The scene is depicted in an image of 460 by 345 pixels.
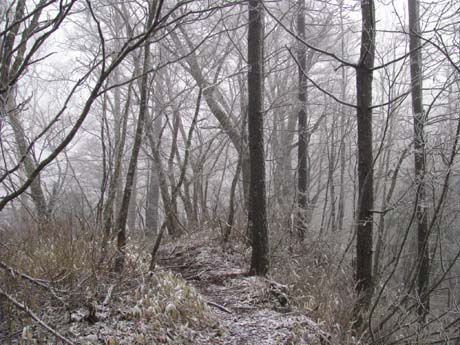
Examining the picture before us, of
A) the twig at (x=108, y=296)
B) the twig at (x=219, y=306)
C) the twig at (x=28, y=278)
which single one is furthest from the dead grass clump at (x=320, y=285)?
the twig at (x=28, y=278)

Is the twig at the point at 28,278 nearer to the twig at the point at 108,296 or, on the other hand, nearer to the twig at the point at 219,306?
the twig at the point at 108,296

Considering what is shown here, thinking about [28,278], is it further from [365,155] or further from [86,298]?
[365,155]

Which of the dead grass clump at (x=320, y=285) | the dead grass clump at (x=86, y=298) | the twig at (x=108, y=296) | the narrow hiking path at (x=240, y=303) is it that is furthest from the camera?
the dead grass clump at (x=320, y=285)

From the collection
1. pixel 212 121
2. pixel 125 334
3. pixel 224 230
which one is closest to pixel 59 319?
pixel 125 334

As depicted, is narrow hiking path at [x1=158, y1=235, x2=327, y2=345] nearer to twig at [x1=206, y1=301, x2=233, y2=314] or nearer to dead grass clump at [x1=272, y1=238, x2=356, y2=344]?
twig at [x1=206, y1=301, x2=233, y2=314]

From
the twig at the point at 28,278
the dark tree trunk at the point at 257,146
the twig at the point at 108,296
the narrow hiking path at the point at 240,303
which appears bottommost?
the narrow hiking path at the point at 240,303

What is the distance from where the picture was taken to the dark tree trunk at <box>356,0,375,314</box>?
17.1 ft

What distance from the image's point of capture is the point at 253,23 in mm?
5781

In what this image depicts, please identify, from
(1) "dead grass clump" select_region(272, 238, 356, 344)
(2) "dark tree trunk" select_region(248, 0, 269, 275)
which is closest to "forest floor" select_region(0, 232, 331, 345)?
(1) "dead grass clump" select_region(272, 238, 356, 344)

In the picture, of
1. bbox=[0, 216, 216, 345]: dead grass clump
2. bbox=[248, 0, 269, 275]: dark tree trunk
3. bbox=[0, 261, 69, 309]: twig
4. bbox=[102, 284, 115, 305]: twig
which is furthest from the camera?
bbox=[248, 0, 269, 275]: dark tree trunk

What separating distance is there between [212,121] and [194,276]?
25.1 ft

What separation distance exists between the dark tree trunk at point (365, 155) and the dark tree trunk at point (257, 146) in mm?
1238

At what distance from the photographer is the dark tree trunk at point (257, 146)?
570 cm

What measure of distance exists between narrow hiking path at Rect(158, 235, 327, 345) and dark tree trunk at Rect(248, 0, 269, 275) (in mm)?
367
